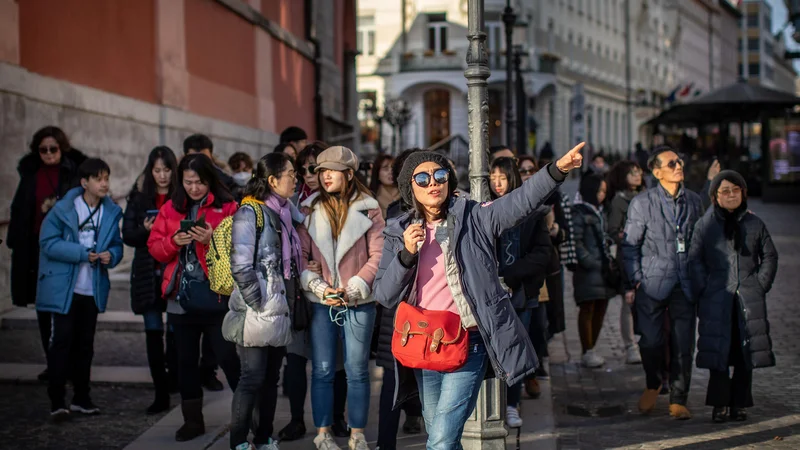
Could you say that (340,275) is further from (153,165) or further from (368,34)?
(368,34)

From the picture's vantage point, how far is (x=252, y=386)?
6457 mm

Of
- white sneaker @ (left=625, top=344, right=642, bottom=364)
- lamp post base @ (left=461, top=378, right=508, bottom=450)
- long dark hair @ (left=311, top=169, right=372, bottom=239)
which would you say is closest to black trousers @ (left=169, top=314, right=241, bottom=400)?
long dark hair @ (left=311, top=169, right=372, bottom=239)

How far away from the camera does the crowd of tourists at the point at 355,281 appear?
507cm

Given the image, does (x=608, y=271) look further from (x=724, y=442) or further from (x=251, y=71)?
(x=251, y=71)

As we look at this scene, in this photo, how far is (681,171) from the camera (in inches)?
316

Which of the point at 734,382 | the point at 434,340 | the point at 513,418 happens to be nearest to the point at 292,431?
the point at 513,418

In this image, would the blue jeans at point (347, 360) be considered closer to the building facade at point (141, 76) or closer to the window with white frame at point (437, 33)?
the building facade at point (141, 76)

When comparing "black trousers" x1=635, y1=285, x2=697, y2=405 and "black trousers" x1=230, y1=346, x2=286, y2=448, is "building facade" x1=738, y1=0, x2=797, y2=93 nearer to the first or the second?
"black trousers" x1=635, y1=285, x2=697, y2=405

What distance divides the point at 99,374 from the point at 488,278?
16.8 feet

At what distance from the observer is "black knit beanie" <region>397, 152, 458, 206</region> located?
513 cm

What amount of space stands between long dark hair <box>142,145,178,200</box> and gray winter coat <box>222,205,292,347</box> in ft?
5.20

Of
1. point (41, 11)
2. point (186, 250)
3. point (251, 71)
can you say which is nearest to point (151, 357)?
point (186, 250)

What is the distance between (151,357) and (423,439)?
2106mm

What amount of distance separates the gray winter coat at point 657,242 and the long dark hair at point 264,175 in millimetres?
2834
